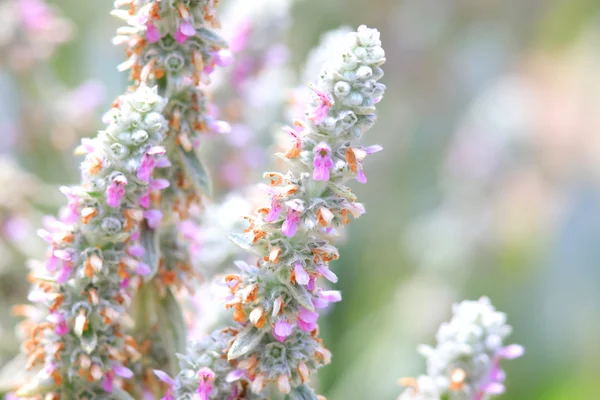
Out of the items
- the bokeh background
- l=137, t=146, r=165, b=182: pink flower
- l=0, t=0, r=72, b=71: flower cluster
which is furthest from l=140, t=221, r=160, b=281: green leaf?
l=0, t=0, r=72, b=71: flower cluster

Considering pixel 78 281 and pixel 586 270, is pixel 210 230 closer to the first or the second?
pixel 78 281

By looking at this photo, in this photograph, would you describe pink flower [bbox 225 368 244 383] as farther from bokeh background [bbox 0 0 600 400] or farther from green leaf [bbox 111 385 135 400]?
bokeh background [bbox 0 0 600 400]

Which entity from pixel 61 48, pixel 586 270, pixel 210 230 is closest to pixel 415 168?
pixel 586 270

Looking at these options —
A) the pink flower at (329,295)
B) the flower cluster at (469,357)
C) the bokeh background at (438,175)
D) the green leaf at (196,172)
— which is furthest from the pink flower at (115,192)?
the bokeh background at (438,175)

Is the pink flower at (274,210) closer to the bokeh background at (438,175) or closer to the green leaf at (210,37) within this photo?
the green leaf at (210,37)

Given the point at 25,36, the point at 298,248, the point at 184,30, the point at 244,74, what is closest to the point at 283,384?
the point at 298,248

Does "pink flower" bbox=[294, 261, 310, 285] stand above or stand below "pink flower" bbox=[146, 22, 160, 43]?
below

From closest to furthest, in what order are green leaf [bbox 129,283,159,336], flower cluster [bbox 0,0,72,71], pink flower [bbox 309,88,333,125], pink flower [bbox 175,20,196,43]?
pink flower [bbox 309,88,333,125]
pink flower [bbox 175,20,196,43]
green leaf [bbox 129,283,159,336]
flower cluster [bbox 0,0,72,71]

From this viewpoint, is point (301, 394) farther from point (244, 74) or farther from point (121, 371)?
point (244, 74)
